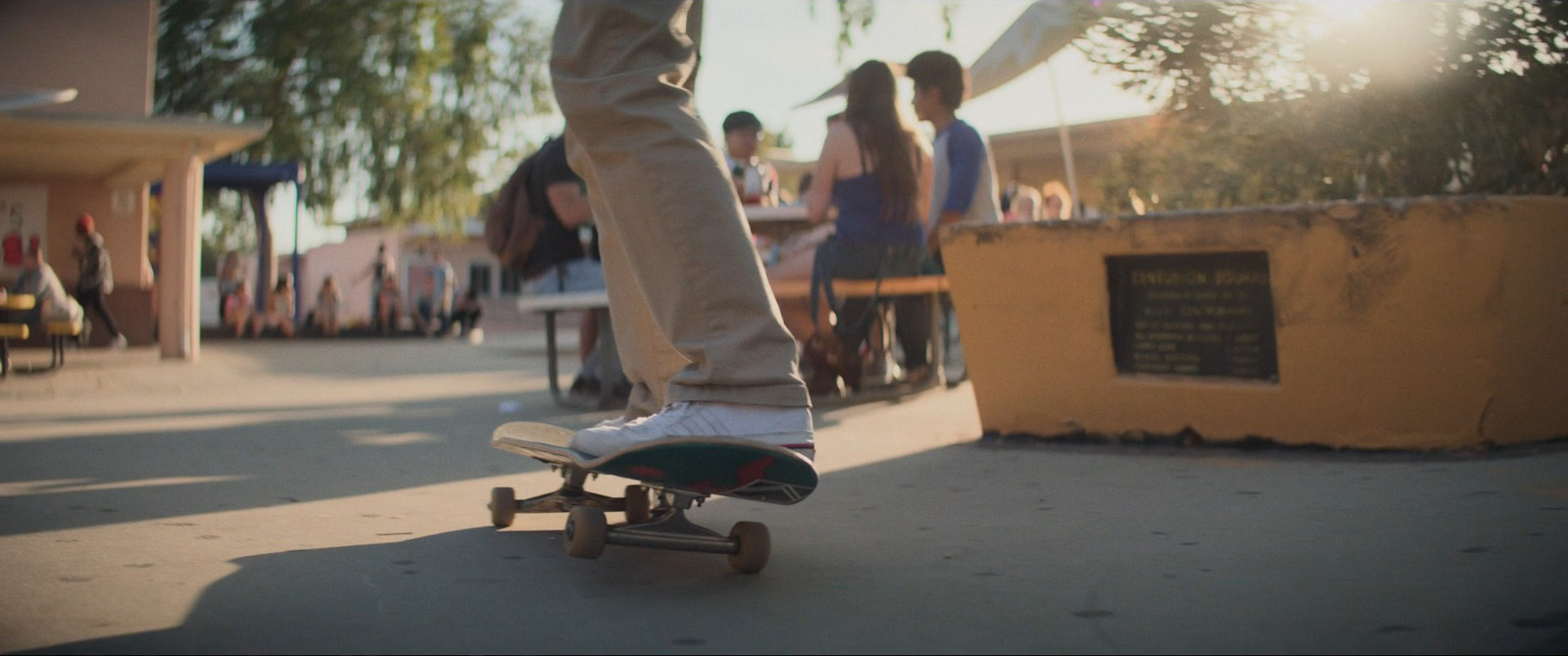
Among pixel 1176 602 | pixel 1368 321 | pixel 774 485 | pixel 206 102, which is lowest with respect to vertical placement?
pixel 1176 602

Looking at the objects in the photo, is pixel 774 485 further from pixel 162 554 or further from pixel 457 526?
pixel 162 554

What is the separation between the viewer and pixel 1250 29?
5.46 metres

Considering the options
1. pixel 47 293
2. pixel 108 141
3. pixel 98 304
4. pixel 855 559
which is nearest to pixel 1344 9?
pixel 855 559

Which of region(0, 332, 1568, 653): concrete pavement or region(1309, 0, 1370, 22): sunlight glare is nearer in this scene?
region(0, 332, 1568, 653): concrete pavement

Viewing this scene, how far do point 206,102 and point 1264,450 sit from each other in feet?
82.9

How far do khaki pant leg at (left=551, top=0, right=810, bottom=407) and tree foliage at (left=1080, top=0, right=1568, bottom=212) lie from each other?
3313mm

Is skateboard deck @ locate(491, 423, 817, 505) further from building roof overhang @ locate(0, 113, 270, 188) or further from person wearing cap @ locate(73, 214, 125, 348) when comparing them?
person wearing cap @ locate(73, 214, 125, 348)

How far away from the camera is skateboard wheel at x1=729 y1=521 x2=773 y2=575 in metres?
2.71

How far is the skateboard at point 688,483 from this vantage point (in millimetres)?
2574

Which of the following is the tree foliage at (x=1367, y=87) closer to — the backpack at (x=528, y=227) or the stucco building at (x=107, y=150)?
the backpack at (x=528, y=227)

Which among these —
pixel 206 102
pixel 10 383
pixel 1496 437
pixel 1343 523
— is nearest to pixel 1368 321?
pixel 1496 437

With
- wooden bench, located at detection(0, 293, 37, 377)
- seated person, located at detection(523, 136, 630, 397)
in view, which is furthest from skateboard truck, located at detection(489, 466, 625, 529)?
wooden bench, located at detection(0, 293, 37, 377)

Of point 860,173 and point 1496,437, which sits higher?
point 860,173

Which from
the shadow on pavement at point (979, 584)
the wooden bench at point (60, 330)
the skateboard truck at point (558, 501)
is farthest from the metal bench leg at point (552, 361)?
the wooden bench at point (60, 330)
